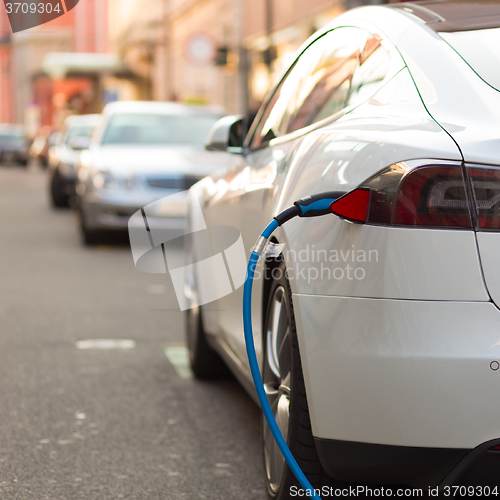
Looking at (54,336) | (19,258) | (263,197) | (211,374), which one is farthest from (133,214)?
(263,197)

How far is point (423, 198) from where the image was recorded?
7.57 ft

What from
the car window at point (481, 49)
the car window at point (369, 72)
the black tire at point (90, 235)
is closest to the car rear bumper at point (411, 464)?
the car window at point (481, 49)

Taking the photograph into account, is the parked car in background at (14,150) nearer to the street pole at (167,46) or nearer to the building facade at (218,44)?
the building facade at (218,44)

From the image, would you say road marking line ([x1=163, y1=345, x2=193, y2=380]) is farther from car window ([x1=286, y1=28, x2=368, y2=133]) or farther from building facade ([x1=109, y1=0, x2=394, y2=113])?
building facade ([x1=109, y1=0, x2=394, y2=113])

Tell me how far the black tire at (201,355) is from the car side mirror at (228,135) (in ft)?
2.67

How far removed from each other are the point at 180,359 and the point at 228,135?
1.55 meters

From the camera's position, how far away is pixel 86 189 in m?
11.0

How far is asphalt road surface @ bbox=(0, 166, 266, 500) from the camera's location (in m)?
3.36

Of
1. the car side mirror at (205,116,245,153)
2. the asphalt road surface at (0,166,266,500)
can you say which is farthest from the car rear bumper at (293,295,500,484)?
the car side mirror at (205,116,245,153)

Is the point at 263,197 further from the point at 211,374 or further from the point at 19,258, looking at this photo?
the point at 19,258

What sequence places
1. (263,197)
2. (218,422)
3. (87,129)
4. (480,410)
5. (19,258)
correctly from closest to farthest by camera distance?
(480,410) → (263,197) → (218,422) → (19,258) → (87,129)

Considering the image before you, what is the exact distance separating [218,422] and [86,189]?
23.8 feet

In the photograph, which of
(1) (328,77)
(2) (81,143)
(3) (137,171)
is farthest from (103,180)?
(1) (328,77)

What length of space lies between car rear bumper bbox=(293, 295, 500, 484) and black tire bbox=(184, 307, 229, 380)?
2.24 metres
